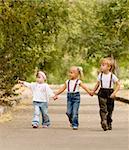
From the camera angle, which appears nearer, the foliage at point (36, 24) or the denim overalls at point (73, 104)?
the denim overalls at point (73, 104)

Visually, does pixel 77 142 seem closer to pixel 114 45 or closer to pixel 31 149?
pixel 31 149

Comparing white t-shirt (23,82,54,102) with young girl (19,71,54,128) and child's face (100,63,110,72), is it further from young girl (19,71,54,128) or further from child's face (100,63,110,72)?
child's face (100,63,110,72)

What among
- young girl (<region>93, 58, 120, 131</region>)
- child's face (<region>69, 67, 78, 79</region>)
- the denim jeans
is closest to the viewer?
the denim jeans

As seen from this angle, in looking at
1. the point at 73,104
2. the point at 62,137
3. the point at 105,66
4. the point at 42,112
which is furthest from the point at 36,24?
the point at 62,137

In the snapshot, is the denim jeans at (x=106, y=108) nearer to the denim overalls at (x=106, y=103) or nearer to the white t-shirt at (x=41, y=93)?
the denim overalls at (x=106, y=103)

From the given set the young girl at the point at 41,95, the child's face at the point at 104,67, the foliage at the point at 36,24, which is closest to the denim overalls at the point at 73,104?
the young girl at the point at 41,95

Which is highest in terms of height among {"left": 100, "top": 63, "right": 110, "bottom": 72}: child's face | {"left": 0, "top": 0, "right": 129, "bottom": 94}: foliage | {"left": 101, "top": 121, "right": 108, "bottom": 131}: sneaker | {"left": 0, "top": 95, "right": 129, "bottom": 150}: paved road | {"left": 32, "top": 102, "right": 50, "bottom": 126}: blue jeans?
{"left": 0, "top": 0, "right": 129, "bottom": 94}: foliage

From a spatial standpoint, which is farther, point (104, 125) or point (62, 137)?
point (104, 125)

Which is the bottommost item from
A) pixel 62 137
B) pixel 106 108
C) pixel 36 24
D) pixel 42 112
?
pixel 62 137

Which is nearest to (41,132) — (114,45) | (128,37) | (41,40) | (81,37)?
(41,40)

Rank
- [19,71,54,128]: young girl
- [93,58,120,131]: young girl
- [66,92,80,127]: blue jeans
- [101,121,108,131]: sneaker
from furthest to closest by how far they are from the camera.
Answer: [19,71,54,128]: young girl
[66,92,80,127]: blue jeans
[93,58,120,131]: young girl
[101,121,108,131]: sneaker

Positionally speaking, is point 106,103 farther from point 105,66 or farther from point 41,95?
point 41,95

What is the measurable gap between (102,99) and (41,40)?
9579 millimetres

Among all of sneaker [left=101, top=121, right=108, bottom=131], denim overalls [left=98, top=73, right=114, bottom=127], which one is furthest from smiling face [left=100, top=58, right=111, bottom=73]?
sneaker [left=101, top=121, right=108, bottom=131]
